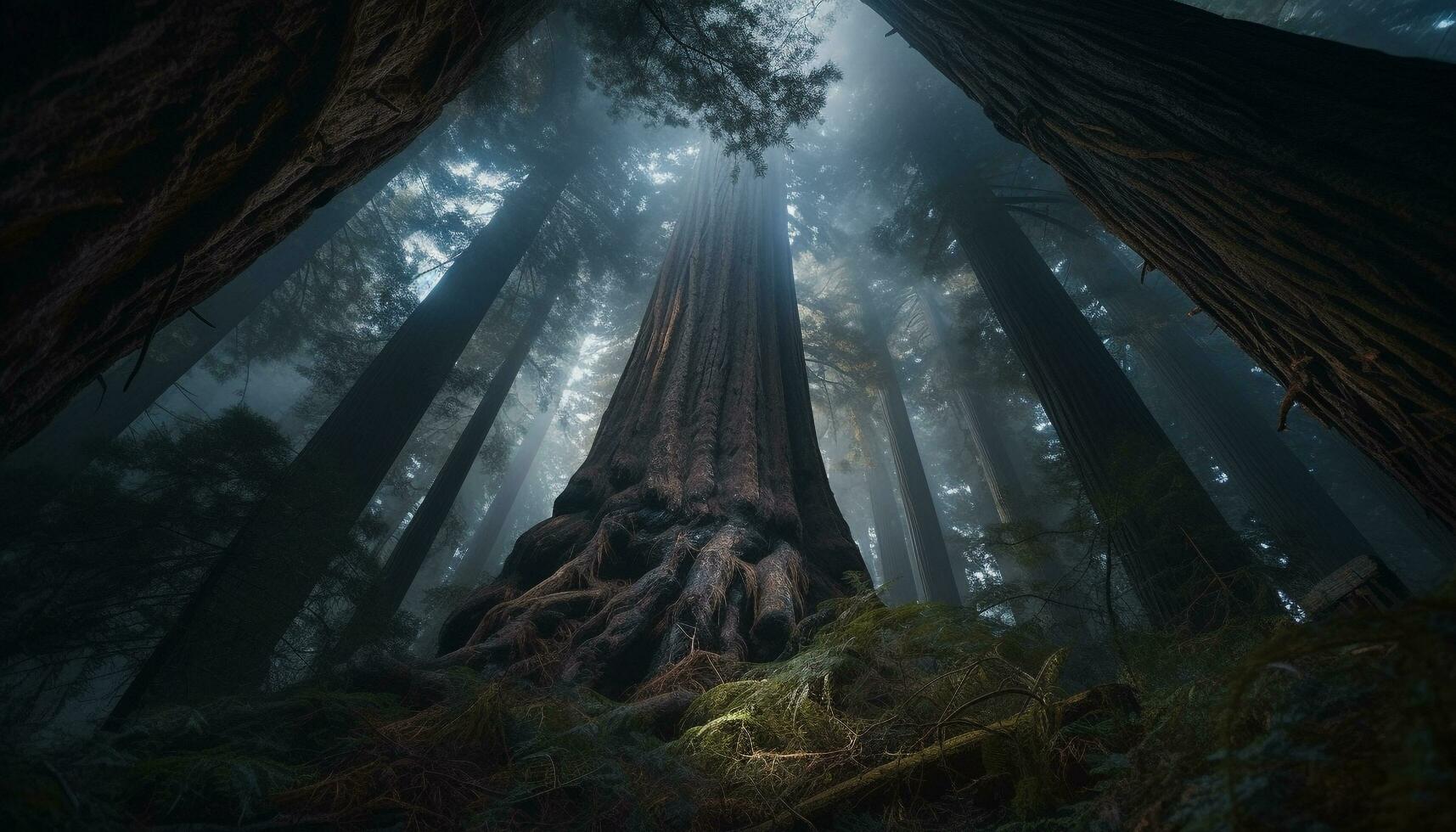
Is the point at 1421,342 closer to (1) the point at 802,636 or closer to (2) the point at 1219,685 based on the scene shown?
(2) the point at 1219,685

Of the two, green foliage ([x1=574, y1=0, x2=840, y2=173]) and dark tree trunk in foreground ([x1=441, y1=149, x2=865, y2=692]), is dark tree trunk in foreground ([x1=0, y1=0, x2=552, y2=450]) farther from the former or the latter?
green foliage ([x1=574, y1=0, x2=840, y2=173])

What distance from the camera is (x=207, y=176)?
117 centimetres

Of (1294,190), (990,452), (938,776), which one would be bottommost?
(938,776)

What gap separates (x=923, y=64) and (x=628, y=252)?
6539 millimetres

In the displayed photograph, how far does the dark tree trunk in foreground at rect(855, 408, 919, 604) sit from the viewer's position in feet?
42.4

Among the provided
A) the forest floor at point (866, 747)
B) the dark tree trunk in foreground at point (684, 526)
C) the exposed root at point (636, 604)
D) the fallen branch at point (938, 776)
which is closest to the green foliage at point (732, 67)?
the dark tree trunk in foreground at point (684, 526)

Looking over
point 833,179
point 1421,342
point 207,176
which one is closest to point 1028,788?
point 1421,342

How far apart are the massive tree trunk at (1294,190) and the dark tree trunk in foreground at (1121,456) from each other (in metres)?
0.98

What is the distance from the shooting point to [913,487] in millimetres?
10711

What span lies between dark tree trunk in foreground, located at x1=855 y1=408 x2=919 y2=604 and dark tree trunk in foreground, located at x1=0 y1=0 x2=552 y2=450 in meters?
12.7

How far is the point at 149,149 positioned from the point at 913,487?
11.1 metres

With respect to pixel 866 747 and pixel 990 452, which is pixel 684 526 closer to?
pixel 866 747

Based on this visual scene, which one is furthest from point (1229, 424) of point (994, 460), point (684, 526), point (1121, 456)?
point (684, 526)

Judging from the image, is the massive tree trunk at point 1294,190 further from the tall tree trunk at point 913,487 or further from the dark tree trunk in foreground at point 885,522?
the dark tree trunk in foreground at point 885,522
